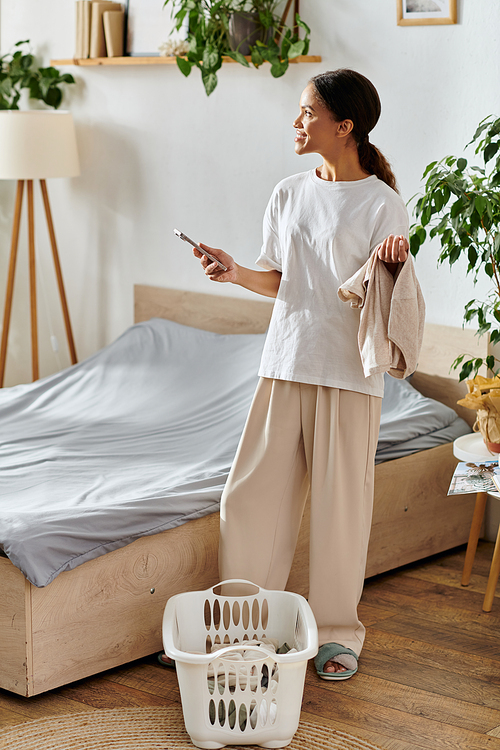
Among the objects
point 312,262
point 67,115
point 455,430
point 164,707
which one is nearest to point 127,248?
point 67,115

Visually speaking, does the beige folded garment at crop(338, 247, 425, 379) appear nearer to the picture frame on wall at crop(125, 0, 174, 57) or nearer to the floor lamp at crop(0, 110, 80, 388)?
the picture frame on wall at crop(125, 0, 174, 57)

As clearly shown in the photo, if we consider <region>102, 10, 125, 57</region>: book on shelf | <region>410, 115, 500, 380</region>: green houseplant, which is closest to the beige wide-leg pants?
<region>410, 115, 500, 380</region>: green houseplant

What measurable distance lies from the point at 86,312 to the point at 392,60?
177cm

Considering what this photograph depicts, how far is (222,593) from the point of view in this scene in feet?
6.84

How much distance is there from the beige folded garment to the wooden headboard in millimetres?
1019

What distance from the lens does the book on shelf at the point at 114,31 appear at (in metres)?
3.59

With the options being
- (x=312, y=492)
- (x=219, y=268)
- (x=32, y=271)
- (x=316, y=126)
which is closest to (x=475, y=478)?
(x=312, y=492)

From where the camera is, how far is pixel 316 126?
1976mm

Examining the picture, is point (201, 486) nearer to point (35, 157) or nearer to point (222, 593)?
point (222, 593)

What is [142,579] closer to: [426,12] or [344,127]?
[344,127]

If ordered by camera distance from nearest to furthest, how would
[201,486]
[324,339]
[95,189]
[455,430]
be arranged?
[324,339], [201,486], [455,430], [95,189]

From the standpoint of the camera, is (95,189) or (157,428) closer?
(157,428)

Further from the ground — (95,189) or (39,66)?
(39,66)

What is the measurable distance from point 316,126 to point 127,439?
127 centimetres
